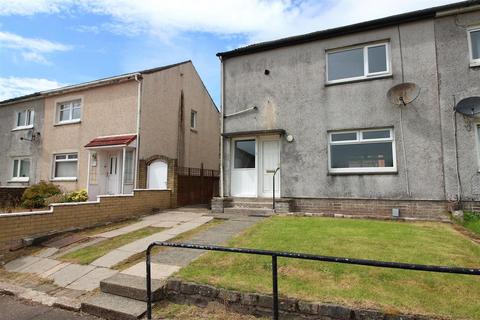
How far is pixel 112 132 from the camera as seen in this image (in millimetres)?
14180

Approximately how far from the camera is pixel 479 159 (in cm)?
856

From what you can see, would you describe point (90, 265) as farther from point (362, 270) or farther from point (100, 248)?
point (362, 270)

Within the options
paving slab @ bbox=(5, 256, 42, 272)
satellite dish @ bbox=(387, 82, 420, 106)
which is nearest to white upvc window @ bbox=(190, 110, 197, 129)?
satellite dish @ bbox=(387, 82, 420, 106)

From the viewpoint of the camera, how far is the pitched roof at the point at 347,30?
29.9ft

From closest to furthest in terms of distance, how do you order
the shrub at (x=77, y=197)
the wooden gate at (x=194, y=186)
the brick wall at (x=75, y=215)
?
the brick wall at (x=75, y=215) → the shrub at (x=77, y=197) → the wooden gate at (x=194, y=186)

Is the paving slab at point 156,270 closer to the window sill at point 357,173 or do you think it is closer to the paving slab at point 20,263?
the paving slab at point 20,263

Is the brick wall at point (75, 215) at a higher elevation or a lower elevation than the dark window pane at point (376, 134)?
lower

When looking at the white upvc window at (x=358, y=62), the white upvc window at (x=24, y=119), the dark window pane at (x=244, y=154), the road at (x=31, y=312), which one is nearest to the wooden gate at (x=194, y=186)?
the dark window pane at (x=244, y=154)

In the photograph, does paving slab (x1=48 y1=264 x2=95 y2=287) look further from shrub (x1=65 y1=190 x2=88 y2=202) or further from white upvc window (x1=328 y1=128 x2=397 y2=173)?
white upvc window (x1=328 y1=128 x2=397 y2=173)

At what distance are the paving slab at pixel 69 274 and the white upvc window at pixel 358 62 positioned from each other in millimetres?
8714

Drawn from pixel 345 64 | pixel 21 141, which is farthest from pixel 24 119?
pixel 345 64

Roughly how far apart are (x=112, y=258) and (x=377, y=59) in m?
9.39

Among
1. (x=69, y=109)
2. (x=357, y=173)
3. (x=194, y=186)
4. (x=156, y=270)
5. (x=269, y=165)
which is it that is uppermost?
(x=69, y=109)

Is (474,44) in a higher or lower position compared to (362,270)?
higher
